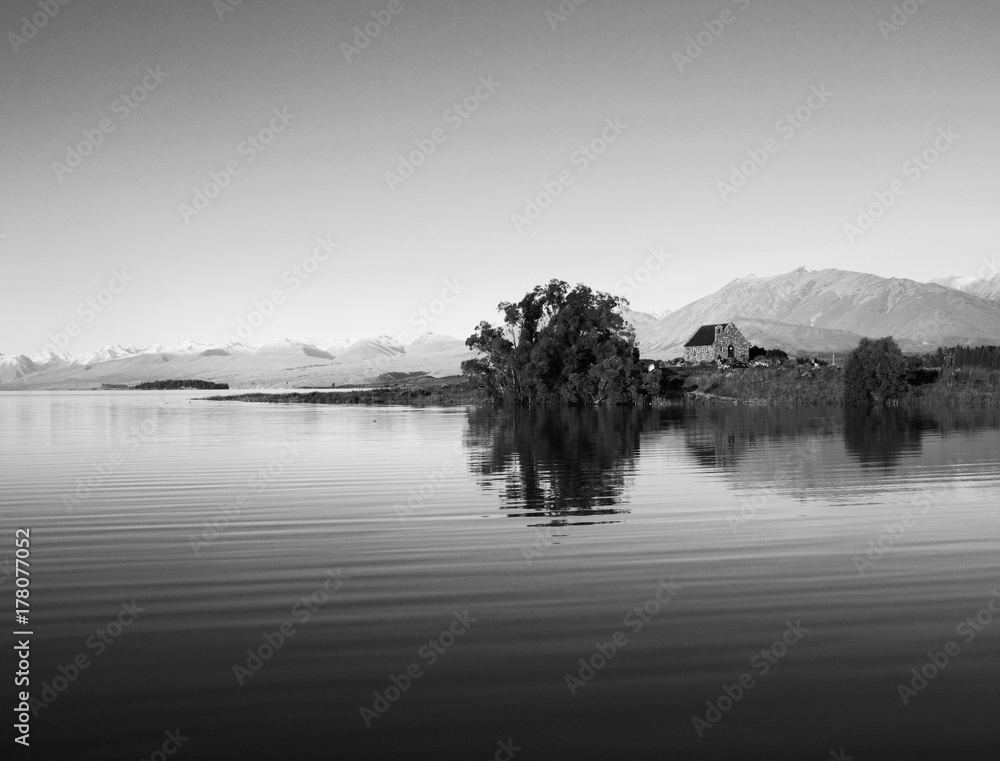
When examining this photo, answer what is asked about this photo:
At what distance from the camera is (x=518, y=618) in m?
10.1

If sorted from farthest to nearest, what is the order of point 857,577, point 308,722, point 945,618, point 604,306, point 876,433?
point 604,306 < point 876,433 < point 857,577 < point 945,618 < point 308,722

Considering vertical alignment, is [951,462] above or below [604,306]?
below

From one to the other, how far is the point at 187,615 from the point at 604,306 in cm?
8424

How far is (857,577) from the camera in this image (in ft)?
39.2

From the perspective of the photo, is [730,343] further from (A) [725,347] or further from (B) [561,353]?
(B) [561,353]

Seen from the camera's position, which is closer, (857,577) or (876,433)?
(857,577)

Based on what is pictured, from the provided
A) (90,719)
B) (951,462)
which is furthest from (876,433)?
(90,719)

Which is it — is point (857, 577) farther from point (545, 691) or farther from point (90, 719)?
point (90, 719)

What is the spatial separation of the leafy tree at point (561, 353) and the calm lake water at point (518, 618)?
2464 inches

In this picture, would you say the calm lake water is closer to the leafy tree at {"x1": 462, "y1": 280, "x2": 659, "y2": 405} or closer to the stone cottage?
the leafy tree at {"x1": 462, "y1": 280, "x2": 659, "y2": 405}

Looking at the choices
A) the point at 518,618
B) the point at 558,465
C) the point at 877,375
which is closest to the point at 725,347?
the point at 877,375

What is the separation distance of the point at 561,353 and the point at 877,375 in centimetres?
3117

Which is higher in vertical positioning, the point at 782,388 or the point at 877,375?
the point at 877,375

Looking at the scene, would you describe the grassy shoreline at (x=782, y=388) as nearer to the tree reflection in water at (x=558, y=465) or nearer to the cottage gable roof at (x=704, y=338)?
the tree reflection in water at (x=558, y=465)
